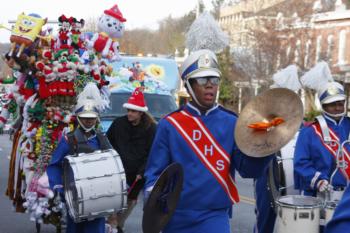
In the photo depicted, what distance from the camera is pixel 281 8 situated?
34000 mm

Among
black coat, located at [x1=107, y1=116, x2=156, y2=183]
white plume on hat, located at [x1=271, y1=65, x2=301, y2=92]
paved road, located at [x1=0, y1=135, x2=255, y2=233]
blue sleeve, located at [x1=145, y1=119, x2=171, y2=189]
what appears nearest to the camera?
blue sleeve, located at [x1=145, y1=119, x2=171, y2=189]

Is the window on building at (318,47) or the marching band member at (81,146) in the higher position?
the window on building at (318,47)

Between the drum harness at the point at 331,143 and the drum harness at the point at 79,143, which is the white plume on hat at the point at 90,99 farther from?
the drum harness at the point at 331,143

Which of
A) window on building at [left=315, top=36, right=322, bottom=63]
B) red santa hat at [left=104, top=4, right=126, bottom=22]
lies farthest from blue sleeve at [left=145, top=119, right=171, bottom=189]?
window on building at [left=315, top=36, right=322, bottom=63]

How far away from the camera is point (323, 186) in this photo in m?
6.32

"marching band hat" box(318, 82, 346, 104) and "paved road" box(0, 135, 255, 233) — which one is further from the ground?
"marching band hat" box(318, 82, 346, 104)

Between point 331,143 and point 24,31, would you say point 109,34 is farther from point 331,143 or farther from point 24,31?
point 331,143

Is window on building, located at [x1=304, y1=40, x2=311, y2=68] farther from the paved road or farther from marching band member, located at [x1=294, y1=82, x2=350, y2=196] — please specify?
marching band member, located at [x1=294, y1=82, x2=350, y2=196]

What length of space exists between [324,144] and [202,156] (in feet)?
7.01

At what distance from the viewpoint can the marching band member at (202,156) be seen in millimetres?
4832

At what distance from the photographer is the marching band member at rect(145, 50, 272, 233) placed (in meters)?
4.83

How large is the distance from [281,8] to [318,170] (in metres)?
28.2

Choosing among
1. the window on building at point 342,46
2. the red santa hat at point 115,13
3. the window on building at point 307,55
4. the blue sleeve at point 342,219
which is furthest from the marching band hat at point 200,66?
the window on building at point 342,46

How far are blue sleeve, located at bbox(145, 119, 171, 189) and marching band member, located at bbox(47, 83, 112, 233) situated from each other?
194 centimetres
